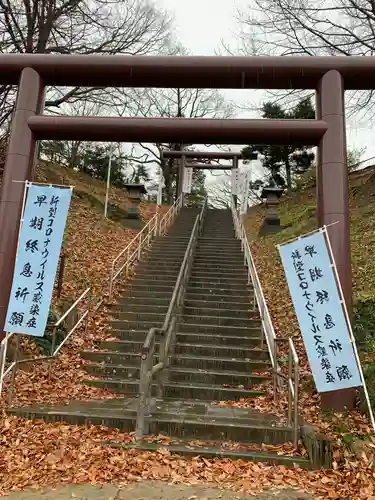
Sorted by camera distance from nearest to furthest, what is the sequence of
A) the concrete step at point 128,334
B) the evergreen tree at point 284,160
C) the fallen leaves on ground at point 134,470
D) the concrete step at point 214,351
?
the fallen leaves on ground at point 134,470 < the concrete step at point 214,351 < the concrete step at point 128,334 < the evergreen tree at point 284,160

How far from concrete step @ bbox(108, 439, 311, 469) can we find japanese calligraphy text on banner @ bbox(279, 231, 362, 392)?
103 cm

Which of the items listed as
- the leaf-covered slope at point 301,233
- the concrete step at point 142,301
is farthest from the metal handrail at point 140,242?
the leaf-covered slope at point 301,233

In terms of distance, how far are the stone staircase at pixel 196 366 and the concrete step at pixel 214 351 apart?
18 mm

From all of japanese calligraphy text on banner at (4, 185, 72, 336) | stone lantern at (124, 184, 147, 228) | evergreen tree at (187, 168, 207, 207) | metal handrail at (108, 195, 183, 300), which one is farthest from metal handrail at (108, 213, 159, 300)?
evergreen tree at (187, 168, 207, 207)

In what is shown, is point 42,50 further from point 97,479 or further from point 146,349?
point 97,479

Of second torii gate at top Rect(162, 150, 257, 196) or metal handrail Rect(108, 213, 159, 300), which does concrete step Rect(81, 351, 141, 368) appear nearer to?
metal handrail Rect(108, 213, 159, 300)

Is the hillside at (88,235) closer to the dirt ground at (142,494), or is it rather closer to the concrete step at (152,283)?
the concrete step at (152,283)

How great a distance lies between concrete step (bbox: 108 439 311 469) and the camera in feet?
15.8

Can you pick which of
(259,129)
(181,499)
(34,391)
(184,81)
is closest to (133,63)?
(184,81)

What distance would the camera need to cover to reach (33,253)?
247 inches

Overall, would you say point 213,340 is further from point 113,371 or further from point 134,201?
point 134,201

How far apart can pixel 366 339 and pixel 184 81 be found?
17.6 feet

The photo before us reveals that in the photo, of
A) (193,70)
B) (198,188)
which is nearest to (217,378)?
(193,70)

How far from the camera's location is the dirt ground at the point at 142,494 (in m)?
4.05
